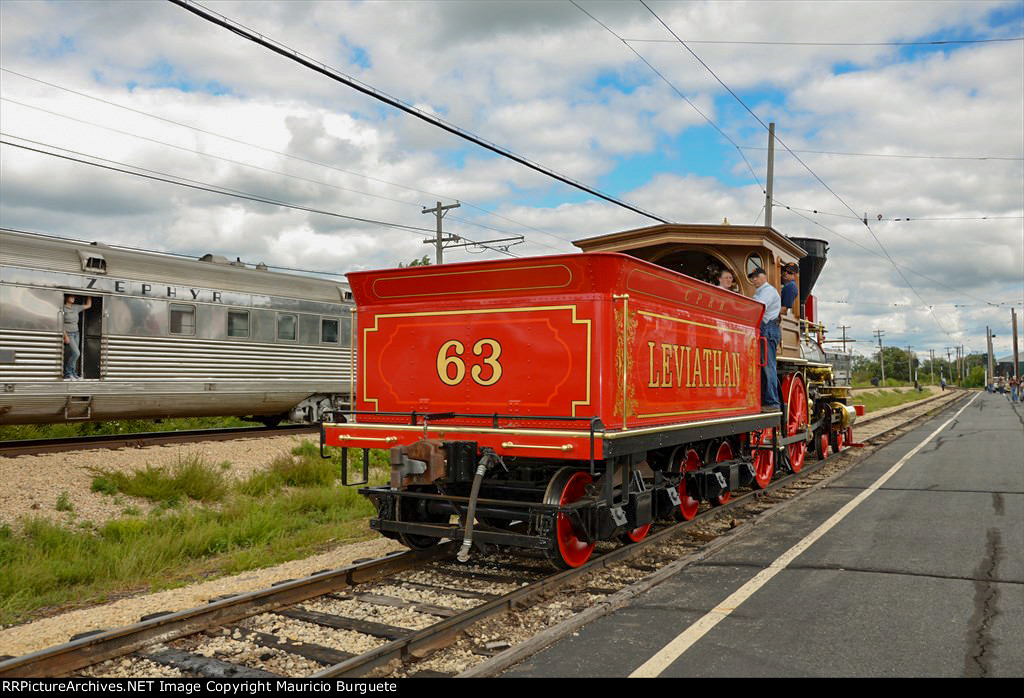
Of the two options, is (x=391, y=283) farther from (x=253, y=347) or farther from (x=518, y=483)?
(x=253, y=347)

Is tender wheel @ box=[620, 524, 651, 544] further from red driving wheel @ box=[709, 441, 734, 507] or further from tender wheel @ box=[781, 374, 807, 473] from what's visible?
tender wheel @ box=[781, 374, 807, 473]

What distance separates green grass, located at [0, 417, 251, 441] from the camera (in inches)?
535

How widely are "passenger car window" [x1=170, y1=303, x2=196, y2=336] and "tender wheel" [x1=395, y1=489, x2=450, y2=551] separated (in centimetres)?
798

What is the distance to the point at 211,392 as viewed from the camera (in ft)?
43.8

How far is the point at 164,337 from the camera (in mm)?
12469

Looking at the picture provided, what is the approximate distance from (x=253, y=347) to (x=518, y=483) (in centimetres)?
940

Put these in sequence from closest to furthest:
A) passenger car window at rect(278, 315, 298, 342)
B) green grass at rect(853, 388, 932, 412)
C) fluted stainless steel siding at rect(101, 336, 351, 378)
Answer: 1. fluted stainless steel siding at rect(101, 336, 351, 378)
2. passenger car window at rect(278, 315, 298, 342)
3. green grass at rect(853, 388, 932, 412)

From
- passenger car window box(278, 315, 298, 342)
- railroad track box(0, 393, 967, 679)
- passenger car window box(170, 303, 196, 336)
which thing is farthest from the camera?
passenger car window box(278, 315, 298, 342)

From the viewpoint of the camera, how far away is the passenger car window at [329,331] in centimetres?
1558

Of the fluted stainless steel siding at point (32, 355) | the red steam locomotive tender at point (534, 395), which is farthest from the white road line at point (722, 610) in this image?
the fluted stainless steel siding at point (32, 355)

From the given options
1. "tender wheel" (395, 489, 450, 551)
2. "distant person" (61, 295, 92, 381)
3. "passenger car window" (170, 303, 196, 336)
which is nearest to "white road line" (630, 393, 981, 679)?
"tender wheel" (395, 489, 450, 551)

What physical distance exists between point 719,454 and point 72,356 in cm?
915

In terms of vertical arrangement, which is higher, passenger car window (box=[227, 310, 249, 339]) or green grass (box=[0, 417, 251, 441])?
passenger car window (box=[227, 310, 249, 339])

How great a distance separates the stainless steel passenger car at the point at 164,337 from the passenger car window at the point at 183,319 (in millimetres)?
19
